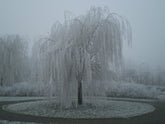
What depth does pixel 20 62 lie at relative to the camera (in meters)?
22.0

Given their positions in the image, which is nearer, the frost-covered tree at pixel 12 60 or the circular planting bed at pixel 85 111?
the circular planting bed at pixel 85 111

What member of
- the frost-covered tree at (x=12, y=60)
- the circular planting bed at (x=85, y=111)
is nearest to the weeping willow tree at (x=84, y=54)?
the circular planting bed at (x=85, y=111)

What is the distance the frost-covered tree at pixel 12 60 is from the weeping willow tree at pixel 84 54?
12.6 m

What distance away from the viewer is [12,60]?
20.9 metres

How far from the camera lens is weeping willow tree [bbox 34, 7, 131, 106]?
9.08 metres

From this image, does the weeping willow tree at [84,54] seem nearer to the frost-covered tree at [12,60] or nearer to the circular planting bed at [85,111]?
the circular planting bed at [85,111]

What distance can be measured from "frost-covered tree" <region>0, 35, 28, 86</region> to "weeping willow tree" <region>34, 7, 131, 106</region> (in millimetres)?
12560

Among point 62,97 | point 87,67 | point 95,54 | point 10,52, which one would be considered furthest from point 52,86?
point 10,52

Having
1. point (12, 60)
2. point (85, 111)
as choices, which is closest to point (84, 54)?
point (85, 111)

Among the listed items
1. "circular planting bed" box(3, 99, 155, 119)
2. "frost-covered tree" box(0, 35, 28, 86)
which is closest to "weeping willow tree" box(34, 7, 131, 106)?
"circular planting bed" box(3, 99, 155, 119)

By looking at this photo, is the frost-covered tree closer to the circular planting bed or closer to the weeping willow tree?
the circular planting bed

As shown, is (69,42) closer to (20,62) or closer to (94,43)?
(94,43)

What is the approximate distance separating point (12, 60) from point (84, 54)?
14.3 metres

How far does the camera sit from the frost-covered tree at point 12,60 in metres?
20.6
